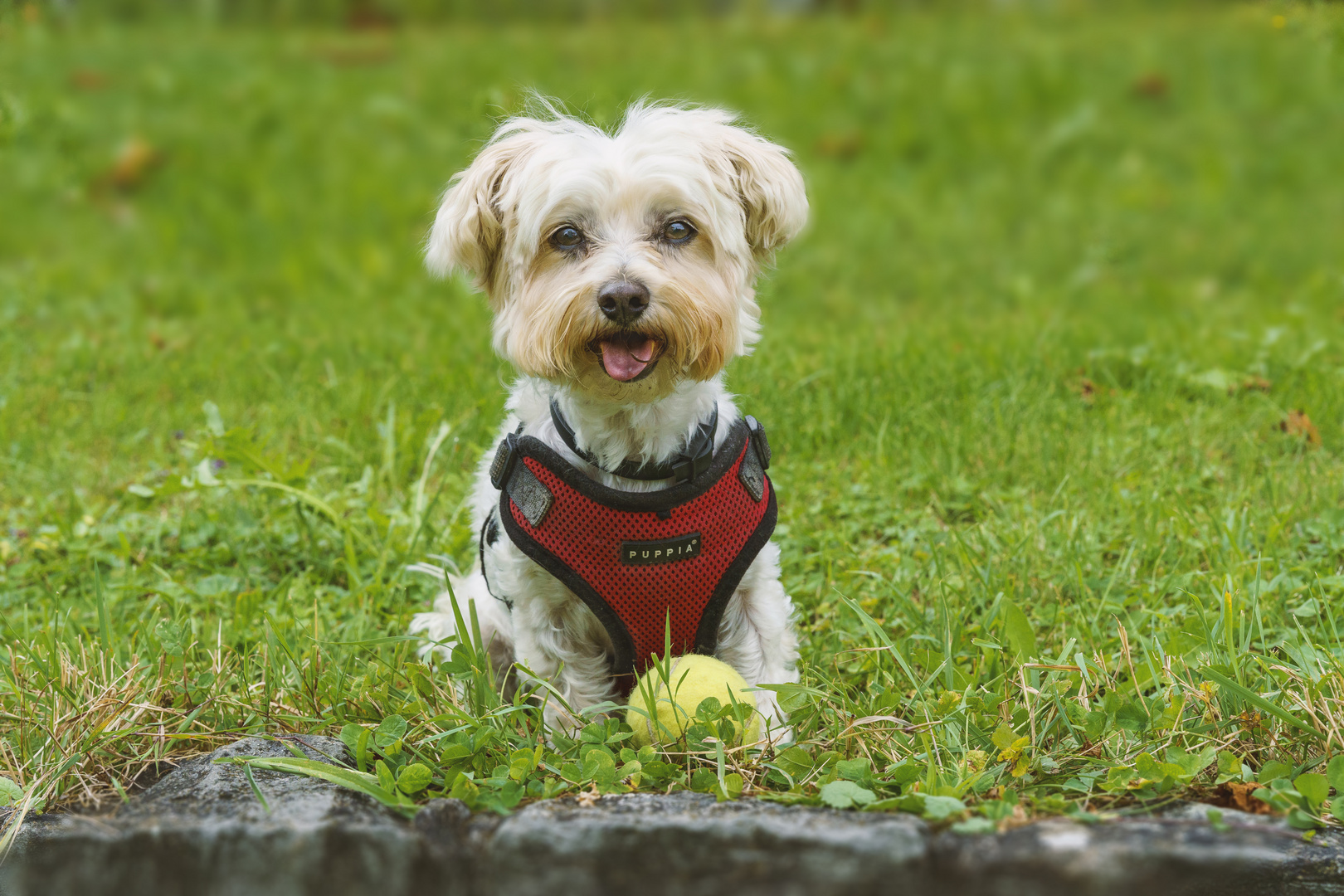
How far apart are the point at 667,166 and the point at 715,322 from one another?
1.27 ft

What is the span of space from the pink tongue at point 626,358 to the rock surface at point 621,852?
95cm

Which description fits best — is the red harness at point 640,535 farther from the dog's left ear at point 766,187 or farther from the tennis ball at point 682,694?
the dog's left ear at point 766,187

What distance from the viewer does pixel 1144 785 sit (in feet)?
8.08

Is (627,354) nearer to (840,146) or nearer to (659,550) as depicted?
(659,550)

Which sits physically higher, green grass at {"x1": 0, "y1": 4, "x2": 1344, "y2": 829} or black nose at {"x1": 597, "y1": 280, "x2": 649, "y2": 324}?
black nose at {"x1": 597, "y1": 280, "x2": 649, "y2": 324}

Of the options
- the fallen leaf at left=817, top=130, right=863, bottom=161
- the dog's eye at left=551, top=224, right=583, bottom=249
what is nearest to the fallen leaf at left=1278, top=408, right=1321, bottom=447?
the dog's eye at left=551, top=224, right=583, bottom=249

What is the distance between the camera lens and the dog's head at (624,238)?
2797 mm

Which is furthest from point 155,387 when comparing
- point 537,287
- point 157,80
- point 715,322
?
point 157,80

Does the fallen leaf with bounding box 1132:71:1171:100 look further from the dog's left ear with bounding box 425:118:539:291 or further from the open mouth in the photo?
the open mouth

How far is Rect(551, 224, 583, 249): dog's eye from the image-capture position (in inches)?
115

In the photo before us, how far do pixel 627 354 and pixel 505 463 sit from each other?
1.45 feet

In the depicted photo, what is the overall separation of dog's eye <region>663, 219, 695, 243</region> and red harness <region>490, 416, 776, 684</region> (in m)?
0.51

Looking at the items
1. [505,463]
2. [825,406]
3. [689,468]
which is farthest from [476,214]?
[825,406]

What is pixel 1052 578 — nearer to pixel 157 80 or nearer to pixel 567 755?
pixel 567 755
